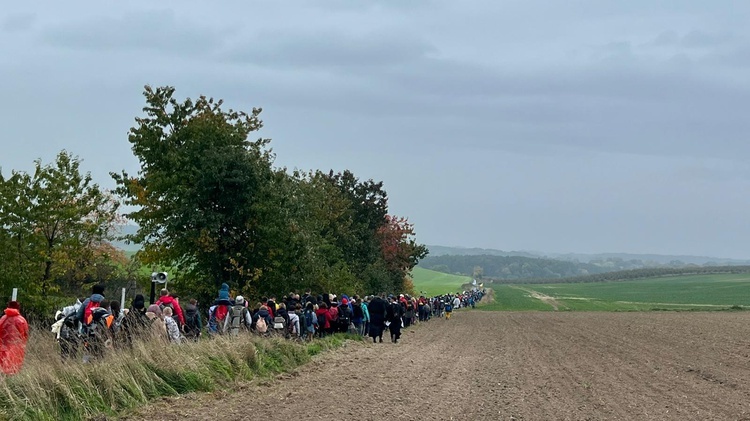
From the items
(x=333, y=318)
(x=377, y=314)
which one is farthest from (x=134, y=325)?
(x=377, y=314)

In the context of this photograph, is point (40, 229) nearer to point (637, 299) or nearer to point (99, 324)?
point (99, 324)

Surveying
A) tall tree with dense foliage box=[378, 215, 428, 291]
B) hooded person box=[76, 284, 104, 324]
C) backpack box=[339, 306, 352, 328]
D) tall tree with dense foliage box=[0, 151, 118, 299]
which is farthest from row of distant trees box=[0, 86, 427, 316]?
tall tree with dense foliage box=[378, 215, 428, 291]

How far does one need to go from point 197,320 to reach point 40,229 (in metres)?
17.5

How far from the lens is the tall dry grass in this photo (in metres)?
10.3

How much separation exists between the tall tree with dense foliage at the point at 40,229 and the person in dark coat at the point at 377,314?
43.4 feet

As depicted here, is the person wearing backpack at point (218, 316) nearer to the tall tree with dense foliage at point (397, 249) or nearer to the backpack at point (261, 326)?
the backpack at point (261, 326)

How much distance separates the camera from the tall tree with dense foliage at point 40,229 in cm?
3173

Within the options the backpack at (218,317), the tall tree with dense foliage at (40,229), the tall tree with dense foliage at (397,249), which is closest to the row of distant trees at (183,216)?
the tall tree with dense foliage at (40,229)

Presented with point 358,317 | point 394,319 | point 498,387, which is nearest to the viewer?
point 498,387

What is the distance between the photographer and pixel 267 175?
3114 cm

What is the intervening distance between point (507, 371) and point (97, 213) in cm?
2321

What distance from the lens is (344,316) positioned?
26.1 metres

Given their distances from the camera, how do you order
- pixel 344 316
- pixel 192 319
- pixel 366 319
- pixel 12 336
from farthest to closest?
pixel 366 319 → pixel 344 316 → pixel 192 319 → pixel 12 336

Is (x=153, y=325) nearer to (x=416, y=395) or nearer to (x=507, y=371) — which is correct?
(x=416, y=395)
